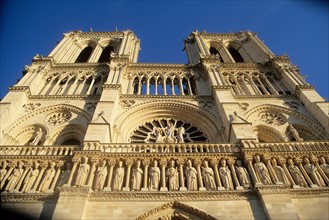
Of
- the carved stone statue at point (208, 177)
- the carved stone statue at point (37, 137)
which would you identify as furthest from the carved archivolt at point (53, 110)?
the carved stone statue at point (208, 177)

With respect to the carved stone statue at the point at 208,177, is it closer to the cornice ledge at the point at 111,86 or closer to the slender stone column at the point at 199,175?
the slender stone column at the point at 199,175

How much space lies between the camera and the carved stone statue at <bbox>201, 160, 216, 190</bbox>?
9562 mm

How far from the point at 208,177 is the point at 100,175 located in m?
3.36

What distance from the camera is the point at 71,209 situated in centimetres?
849

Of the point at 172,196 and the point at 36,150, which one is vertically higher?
the point at 36,150

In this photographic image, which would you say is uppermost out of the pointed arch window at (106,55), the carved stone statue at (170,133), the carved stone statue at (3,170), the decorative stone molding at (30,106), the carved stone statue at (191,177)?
the pointed arch window at (106,55)

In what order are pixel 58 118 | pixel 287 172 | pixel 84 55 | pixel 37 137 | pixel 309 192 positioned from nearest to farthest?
pixel 309 192, pixel 287 172, pixel 37 137, pixel 58 118, pixel 84 55

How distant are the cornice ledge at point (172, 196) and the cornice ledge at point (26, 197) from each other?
1217 mm

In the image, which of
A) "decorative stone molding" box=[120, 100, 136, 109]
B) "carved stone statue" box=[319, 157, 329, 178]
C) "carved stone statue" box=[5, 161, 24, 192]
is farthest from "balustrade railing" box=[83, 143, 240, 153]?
"decorative stone molding" box=[120, 100, 136, 109]

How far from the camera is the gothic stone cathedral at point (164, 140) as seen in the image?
354 inches

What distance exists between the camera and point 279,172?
10047mm

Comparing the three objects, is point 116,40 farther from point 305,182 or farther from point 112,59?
point 305,182

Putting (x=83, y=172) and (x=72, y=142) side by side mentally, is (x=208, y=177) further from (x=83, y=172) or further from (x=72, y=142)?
(x=72, y=142)

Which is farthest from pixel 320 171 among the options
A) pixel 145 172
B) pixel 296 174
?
pixel 145 172
